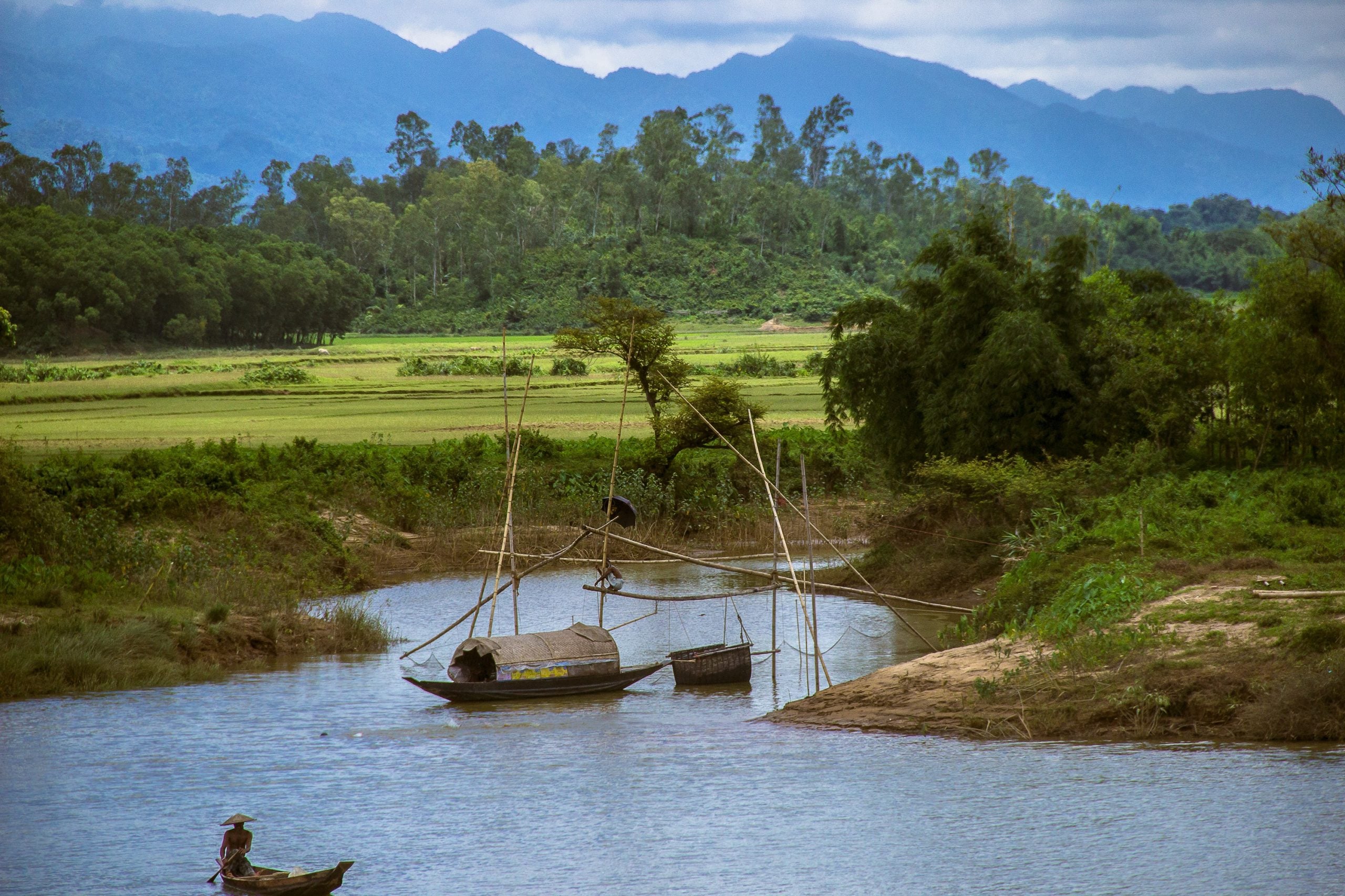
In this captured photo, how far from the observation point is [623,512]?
Answer: 19625 mm

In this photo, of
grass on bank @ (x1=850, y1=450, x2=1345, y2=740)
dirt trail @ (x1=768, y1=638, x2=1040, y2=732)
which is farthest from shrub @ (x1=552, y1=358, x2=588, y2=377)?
dirt trail @ (x1=768, y1=638, x2=1040, y2=732)

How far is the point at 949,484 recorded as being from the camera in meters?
23.3

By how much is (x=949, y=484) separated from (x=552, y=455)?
550 inches

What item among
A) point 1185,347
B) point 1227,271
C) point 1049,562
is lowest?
point 1049,562

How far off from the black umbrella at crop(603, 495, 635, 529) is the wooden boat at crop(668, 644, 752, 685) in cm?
217

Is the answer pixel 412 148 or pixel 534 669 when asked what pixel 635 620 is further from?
pixel 412 148

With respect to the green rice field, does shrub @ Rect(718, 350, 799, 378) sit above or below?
above

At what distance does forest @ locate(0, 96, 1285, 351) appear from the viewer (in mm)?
92312

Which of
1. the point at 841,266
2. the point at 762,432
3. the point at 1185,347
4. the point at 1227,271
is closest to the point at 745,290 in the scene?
the point at 841,266

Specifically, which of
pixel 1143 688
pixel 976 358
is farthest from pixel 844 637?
pixel 1143 688

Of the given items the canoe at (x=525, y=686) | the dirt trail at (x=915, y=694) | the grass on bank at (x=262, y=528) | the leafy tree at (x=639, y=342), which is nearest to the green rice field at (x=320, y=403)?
the leafy tree at (x=639, y=342)

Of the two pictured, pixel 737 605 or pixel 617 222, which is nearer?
pixel 737 605

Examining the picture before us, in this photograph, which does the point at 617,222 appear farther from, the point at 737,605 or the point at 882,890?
the point at 882,890

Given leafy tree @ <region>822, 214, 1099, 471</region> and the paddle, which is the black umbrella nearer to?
leafy tree @ <region>822, 214, 1099, 471</region>
